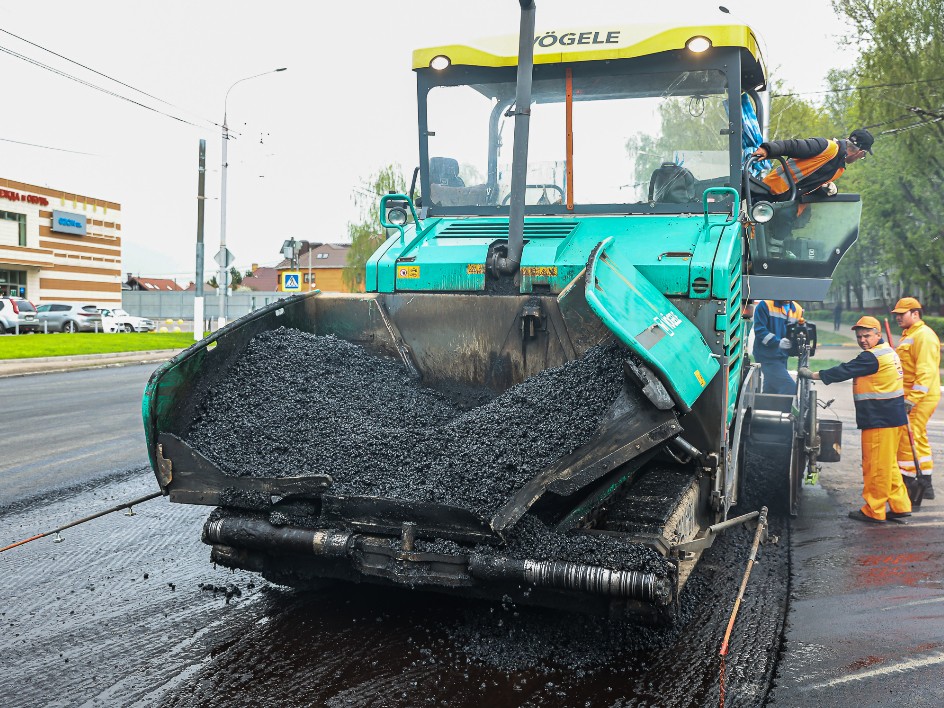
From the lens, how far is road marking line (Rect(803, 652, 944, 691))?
342 cm

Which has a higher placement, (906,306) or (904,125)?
(904,125)

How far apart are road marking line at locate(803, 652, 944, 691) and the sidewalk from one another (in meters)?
14.8

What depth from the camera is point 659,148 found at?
522cm

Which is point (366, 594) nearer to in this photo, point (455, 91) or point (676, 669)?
point (676, 669)

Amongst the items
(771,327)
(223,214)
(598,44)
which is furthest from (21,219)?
(598,44)

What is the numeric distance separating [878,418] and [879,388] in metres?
0.23

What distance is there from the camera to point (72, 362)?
19.8 meters

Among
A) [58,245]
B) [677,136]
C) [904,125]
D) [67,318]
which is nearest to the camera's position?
[677,136]

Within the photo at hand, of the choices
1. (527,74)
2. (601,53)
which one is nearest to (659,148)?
(601,53)

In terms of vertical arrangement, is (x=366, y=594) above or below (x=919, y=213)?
below

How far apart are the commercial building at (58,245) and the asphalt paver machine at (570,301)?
40.9m

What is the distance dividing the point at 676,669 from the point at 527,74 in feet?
9.60

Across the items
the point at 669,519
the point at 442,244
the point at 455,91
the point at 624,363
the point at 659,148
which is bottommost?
the point at 669,519

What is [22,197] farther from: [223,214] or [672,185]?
[672,185]
